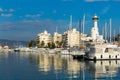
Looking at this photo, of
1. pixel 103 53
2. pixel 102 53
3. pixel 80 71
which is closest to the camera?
pixel 80 71

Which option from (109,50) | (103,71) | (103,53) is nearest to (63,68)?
(103,71)

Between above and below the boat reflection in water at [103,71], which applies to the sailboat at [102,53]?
above

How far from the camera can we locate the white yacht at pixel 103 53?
3784 inches

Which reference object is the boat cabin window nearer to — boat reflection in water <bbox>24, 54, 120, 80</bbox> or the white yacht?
the white yacht

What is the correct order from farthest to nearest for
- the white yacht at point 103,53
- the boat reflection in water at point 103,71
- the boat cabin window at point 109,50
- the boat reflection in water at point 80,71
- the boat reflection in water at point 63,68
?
the boat cabin window at point 109,50 → the white yacht at point 103,53 → the boat reflection in water at point 63,68 → the boat reflection in water at point 103,71 → the boat reflection in water at point 80,71

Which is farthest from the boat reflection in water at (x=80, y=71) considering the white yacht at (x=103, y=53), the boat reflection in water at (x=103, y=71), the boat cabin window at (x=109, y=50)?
the boat cabin window at (x=109, y=50)

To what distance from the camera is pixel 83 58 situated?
334ft

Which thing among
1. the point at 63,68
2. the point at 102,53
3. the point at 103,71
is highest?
the point at 102,53

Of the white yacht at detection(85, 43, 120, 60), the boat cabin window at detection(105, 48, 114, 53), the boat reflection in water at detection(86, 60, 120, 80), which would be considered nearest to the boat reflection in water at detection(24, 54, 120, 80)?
the boat reflection in water at detection(86, 60, 120, 80)

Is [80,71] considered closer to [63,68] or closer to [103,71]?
[103,71]

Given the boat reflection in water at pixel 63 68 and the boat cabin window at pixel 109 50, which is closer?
the boat reflection in water at pixel 63 68

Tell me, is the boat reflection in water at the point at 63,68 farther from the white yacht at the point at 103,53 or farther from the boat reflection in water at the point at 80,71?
the white yacht at the point at 103,53

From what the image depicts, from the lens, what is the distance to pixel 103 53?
319 feet

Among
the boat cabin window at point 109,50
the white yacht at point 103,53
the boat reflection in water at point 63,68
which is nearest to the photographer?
the boat reflection in water at point 63,68
